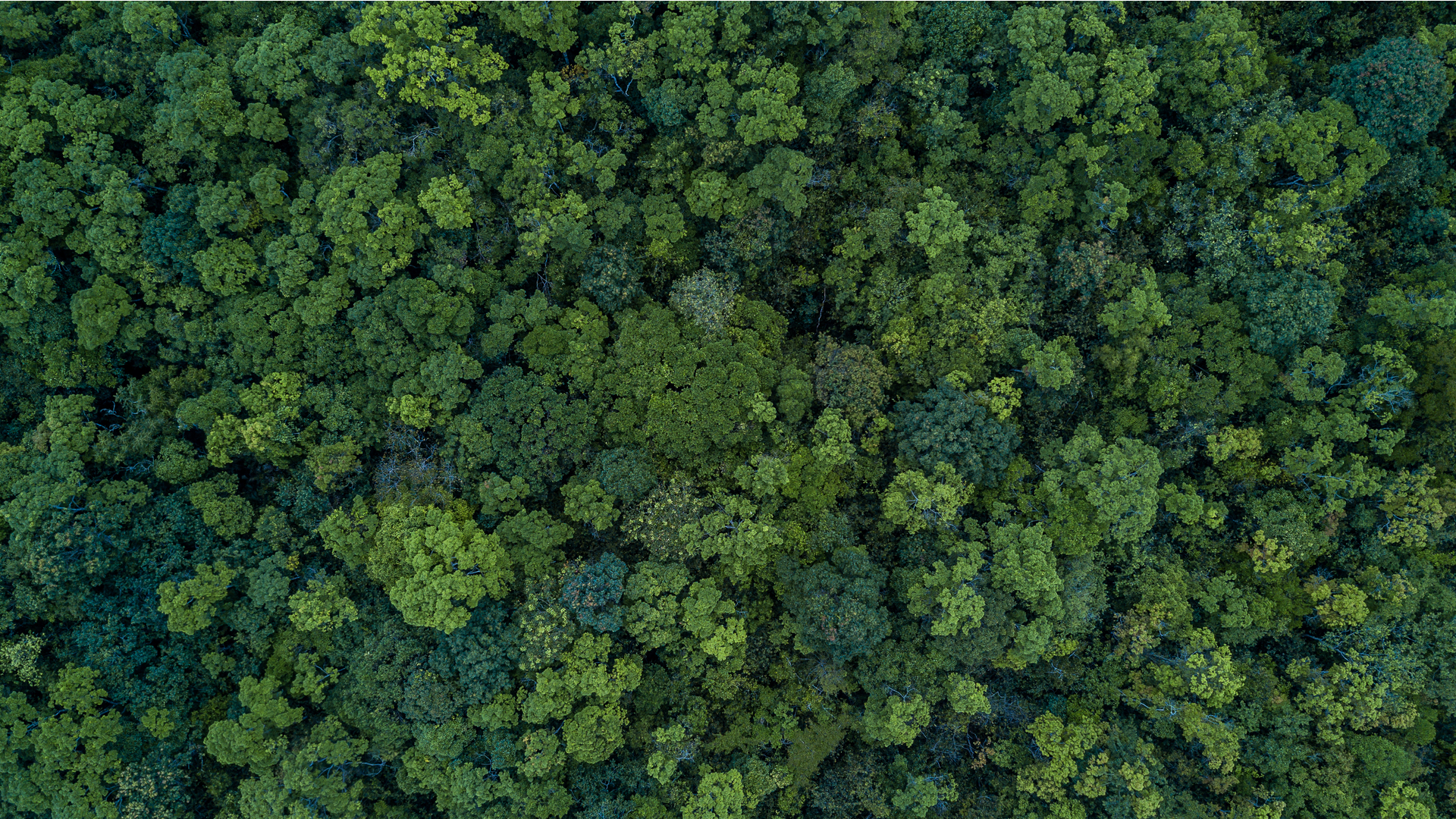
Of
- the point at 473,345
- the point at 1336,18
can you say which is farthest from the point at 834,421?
the point at 1336,18

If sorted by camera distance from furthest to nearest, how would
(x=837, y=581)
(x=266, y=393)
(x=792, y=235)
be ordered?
1. (x=792, y=235)
2. (x=266, y=393)
3. (x=837, y=581)

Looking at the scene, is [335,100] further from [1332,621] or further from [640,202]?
[1332,621]

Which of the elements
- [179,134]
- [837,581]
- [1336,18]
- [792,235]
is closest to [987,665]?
[837,581]

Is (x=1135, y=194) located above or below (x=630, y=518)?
above

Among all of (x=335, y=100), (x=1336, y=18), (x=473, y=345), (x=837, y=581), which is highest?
(x=1336, y=18)

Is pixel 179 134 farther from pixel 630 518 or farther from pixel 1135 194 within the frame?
pixel 1135 194

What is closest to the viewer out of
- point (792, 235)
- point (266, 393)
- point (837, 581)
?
point (837, 581)

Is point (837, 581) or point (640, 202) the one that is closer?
point (837, 581)
